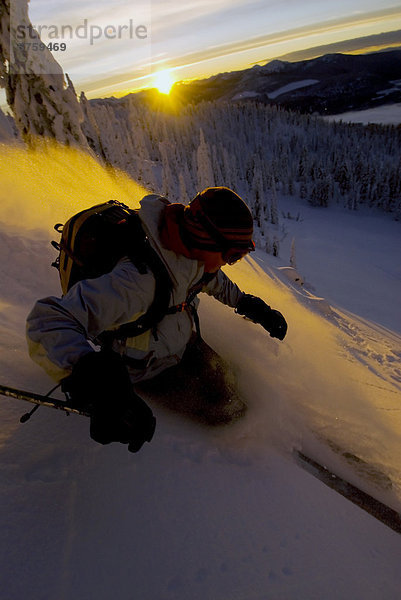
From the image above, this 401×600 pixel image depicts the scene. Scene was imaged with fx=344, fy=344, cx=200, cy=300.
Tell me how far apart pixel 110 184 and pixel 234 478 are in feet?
26.3

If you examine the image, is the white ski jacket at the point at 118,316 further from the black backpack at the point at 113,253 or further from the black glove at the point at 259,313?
the black glove at the point at 259,313

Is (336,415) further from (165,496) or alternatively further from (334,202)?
(334,202)

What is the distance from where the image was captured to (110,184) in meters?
8.47

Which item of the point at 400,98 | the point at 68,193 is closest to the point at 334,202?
the point at 68,193

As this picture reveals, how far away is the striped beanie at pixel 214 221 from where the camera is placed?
6.06 feet

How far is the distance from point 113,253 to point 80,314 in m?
0.43

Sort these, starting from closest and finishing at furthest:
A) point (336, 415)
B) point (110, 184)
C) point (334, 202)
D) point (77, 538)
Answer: point (77, 538) < point (336, 415) < point (110, 184) < point (334, 202)

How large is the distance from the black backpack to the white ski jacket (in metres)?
0.05

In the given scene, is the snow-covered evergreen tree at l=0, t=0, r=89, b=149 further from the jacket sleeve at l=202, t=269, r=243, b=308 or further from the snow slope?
the jacket sleeve at l=202, t=269, r=243, b=308

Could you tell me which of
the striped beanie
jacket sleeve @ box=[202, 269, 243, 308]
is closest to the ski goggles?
the striped beanie

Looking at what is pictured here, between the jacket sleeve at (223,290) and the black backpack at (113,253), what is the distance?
105cm

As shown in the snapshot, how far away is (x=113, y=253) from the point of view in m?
1.81

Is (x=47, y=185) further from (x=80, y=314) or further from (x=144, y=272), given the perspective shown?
(x=80, y=314)

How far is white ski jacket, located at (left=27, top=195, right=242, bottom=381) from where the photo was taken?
4.67 ft
